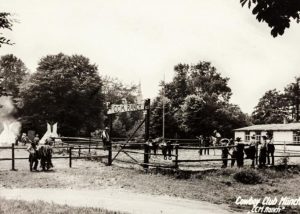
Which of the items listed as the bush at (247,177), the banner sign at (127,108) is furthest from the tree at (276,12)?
the banner sign at (127,108)

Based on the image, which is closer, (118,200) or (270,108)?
(118,200)

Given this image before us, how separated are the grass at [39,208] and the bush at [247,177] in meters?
7.98

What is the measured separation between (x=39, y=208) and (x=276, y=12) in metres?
7.02

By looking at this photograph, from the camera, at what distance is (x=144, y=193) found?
13.2m

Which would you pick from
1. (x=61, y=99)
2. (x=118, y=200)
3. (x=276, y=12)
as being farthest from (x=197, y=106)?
(x=276, y=12)

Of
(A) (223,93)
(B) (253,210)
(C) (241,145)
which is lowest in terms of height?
(B) (253,210)

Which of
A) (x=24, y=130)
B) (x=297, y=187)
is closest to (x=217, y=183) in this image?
(x=297, y=187)

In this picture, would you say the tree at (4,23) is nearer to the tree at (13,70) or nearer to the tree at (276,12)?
the tree at (276,12)

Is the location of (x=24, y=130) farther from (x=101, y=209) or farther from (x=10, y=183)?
(x=101, y=209)

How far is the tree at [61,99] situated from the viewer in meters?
Answer: 57.5

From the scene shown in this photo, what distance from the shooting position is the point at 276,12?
709cm

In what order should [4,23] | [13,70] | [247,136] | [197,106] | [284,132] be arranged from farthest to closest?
[13,70], [197,106], [247,136], [284,132], [4,23]

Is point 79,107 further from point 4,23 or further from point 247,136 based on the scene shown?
point 4,23

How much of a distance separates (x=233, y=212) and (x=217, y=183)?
4511 mm
